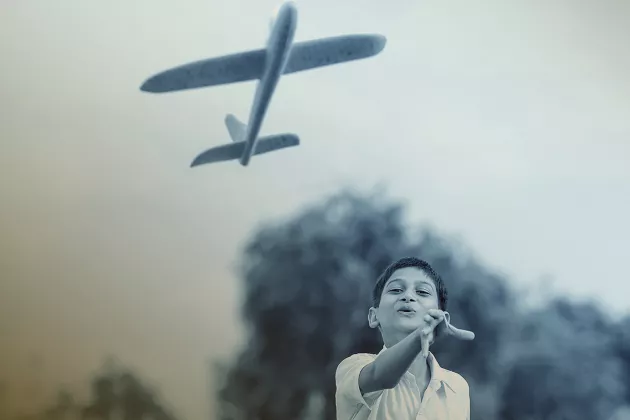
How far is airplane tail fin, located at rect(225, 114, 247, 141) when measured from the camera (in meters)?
3.46

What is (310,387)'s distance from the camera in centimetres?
329

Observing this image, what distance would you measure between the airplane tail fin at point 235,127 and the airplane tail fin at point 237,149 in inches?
1.7

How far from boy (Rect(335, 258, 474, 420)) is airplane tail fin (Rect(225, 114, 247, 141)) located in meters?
1.08

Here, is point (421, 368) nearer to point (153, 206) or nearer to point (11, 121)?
point (153, 206)

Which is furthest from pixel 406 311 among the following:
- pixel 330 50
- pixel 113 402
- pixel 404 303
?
pixel 113 402

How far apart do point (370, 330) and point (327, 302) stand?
267mm

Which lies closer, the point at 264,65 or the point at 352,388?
the point at 352,388

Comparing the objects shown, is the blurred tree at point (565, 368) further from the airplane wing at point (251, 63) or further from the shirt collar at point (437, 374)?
the airplane wing at point (251, 63)

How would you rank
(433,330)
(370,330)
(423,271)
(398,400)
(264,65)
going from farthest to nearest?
(370,330), (264,65), (423,271), (398,400), (433,330)

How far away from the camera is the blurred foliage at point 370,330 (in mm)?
3289

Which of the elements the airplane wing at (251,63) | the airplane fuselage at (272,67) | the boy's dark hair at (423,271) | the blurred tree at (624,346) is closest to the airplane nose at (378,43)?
the airplane wing at (251,63)

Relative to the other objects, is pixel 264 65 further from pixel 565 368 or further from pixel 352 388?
pixel 565 368

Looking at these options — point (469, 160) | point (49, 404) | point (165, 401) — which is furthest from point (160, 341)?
point (469, 160)

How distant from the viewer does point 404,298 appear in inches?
116
